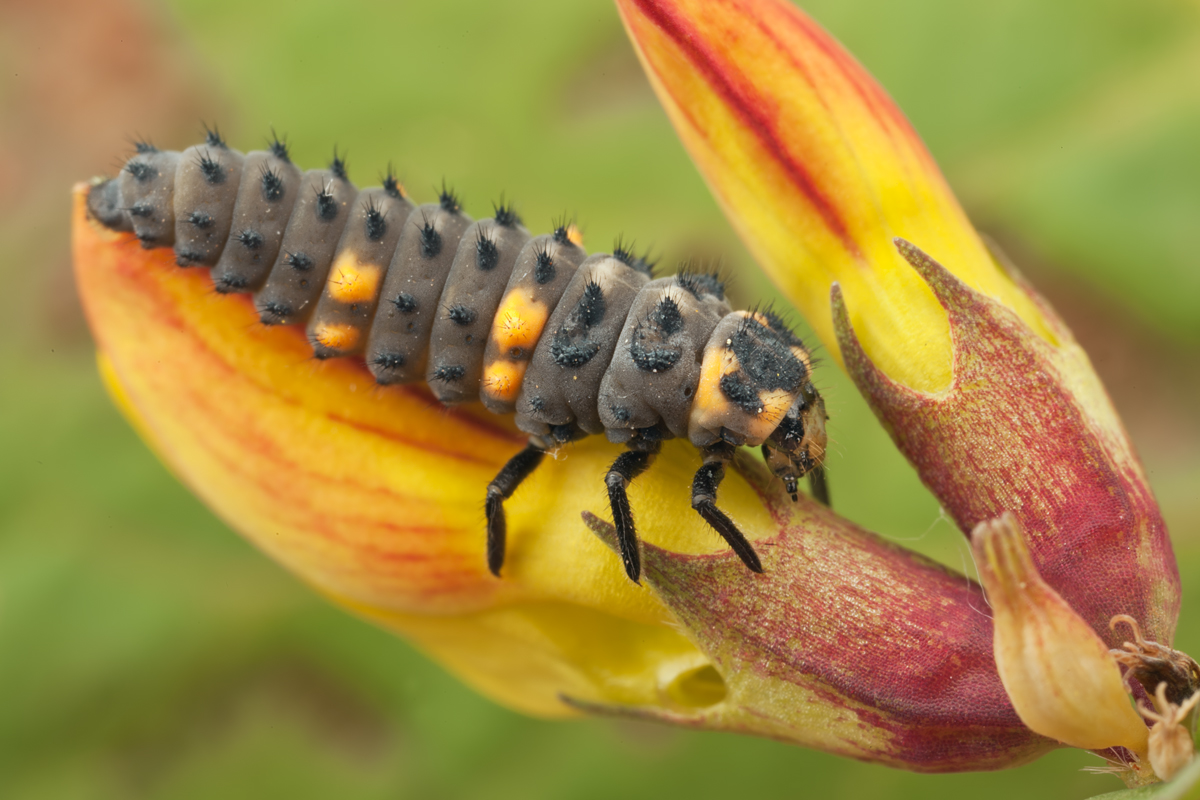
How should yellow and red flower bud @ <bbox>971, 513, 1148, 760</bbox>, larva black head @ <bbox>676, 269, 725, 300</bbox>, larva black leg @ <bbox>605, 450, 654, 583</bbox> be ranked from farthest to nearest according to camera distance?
larva black head @ <bbox>676, 269, 725, 300</bbox>, larva black leg @ <bbox>605, 450, 654, 583</bbox>, yellow and red flower bud @ <bbox>971, 513, 1148, 760</bbox>

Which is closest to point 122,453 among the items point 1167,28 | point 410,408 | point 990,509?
point 410,408

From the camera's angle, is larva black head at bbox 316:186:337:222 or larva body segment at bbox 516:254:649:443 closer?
larva body segment at bbox 516:254:649:443

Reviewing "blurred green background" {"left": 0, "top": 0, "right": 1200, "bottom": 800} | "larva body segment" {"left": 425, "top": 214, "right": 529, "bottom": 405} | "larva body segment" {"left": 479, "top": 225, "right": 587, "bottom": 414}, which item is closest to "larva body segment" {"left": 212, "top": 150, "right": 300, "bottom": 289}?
"larva body segment" {"left": 425, "top": 214, "right": 529, "bottom": 405}

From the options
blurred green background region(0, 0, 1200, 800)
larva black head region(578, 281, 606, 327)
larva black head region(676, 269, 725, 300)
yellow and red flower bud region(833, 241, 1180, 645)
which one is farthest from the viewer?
blurred green background region(0, 0, 1200, 800)

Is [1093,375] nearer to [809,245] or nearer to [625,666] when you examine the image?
[809,245]

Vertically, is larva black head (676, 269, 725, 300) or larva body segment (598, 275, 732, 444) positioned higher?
larva black head (676, 269, 725, 300)

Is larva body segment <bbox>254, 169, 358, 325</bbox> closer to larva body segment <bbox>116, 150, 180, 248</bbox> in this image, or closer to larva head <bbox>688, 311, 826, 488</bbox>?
larva body segment <bbox>116, 150, 180, 248</bbox>

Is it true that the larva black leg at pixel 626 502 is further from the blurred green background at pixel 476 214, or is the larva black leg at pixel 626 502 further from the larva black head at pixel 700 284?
the blurred green background at pixel 476 214

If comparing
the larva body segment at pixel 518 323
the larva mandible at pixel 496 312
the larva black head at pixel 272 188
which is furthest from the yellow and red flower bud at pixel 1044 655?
the larva black head at pixel 272 188
